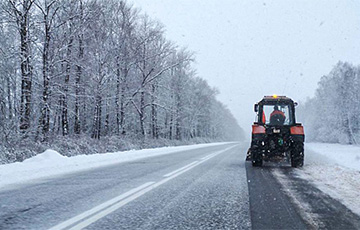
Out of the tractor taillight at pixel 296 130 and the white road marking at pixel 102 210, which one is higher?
the tractor taillight at pixel 296 130

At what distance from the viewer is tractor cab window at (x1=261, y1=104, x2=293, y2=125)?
10.8m

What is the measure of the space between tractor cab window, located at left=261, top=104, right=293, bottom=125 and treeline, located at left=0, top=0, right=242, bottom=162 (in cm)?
981

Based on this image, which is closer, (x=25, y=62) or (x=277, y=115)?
(x=277, y=115)

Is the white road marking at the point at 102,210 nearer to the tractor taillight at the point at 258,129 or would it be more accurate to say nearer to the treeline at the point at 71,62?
the tractor taillight at the point at 258,129

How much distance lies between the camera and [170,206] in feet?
14.2

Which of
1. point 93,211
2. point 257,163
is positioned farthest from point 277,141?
point 93,211

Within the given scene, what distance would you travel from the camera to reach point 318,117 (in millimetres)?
55875

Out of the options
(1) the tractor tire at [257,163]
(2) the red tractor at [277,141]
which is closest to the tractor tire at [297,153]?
(2) the red tractor at [277,141]

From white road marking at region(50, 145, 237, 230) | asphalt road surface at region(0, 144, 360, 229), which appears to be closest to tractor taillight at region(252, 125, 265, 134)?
asphalt road surface at region(0, 144, 360, 229)

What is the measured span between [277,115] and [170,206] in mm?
7635

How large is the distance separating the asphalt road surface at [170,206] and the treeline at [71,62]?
25.2 feet

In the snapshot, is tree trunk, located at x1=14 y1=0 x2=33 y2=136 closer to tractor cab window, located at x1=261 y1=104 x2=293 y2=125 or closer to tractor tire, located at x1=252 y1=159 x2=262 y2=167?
tractor tire, located at x1=252 y1=159 x2=262 y2=167

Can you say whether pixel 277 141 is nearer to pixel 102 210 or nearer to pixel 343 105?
pixel 102 210

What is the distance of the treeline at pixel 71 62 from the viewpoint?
548 inches
